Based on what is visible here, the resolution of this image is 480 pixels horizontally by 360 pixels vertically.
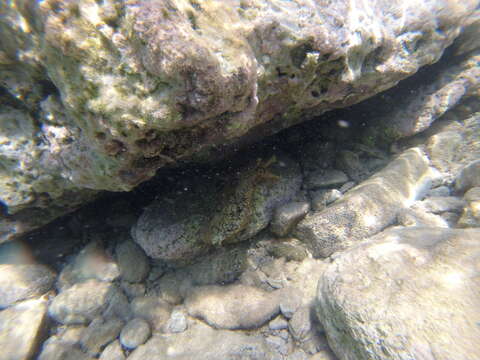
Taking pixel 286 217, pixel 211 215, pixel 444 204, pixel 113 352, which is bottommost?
pixel 113 352

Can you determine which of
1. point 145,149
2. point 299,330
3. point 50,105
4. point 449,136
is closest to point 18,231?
point 50,105

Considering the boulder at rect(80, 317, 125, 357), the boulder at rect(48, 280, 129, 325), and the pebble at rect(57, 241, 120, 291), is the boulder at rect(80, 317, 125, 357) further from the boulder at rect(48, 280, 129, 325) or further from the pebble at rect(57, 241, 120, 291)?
the pebble at rect(57, 241, 120, 291)

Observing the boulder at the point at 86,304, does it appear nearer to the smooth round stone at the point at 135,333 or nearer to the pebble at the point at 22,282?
the smooth round stone at the point at 135,333

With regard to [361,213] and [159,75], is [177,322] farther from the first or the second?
[159,75]

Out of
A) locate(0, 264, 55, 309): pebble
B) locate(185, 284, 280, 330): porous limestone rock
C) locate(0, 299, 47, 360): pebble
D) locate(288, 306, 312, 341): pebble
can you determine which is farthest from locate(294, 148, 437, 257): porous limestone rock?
locate(0, 264, 55, 309): pebble

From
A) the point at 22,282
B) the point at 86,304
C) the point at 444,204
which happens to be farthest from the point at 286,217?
the point at 22,282

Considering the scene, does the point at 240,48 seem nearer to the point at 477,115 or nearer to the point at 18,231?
the point at 18,231
